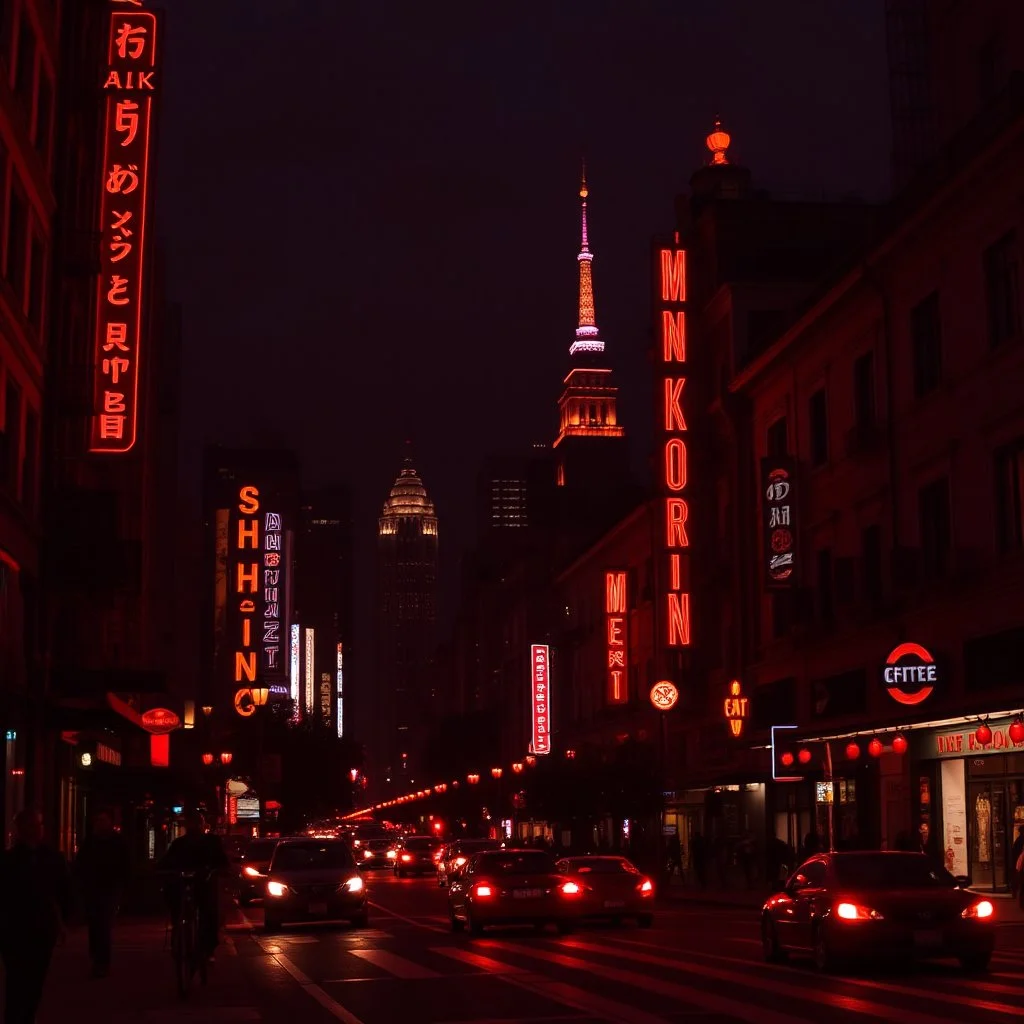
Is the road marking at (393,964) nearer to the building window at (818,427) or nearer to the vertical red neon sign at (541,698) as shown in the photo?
the building window at (818,427)

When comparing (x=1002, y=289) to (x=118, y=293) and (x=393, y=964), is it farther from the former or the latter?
(x=393, y=964)

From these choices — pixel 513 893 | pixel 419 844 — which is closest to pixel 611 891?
pixel 513 893

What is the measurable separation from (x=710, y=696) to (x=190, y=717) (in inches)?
1809

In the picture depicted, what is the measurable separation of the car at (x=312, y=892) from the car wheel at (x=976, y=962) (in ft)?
45.7

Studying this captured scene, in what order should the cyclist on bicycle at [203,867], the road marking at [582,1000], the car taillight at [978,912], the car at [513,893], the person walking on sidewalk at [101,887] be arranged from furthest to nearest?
the car at [513,893]
the person walking on sidewalk at [101,887]
the car taillight at [978,912]
the cyclist on bicycle at [203,867]
the road marking at [582,1000]

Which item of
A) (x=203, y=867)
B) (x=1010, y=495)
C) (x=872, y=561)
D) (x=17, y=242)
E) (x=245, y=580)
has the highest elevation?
(x=245, y=580)

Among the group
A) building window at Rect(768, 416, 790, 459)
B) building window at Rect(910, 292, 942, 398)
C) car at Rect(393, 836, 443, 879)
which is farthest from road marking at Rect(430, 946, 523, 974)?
car at Rect(393, 836, 443, 879)

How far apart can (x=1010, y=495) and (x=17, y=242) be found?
2039 cm

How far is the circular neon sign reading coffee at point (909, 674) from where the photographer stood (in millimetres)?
34562

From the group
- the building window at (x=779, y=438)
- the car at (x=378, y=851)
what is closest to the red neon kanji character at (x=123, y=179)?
the building window at (x=779, y=438)

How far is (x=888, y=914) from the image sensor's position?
18688mm

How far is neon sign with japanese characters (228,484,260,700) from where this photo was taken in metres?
104

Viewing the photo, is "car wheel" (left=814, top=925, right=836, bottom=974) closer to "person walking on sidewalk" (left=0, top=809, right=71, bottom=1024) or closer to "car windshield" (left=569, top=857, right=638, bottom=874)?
"person walking on sidewalk" (left=0, top=809, right=71, bottom=1024)

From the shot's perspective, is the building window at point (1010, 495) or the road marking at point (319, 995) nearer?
the road marking at point (319, 995)
